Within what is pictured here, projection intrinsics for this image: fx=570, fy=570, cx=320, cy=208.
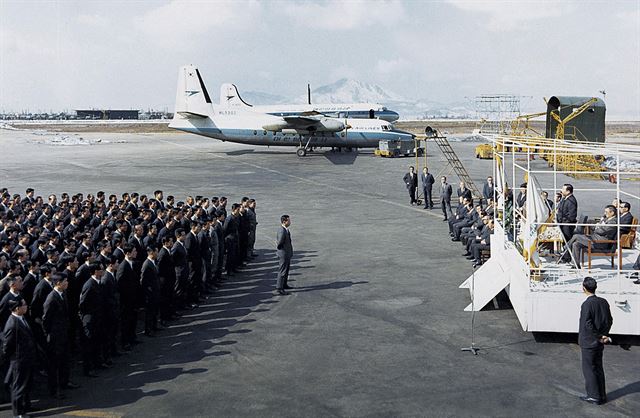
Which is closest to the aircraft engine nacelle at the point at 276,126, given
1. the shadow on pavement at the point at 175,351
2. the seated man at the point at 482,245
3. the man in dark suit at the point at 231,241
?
the man in dark suit at the point at 231,241

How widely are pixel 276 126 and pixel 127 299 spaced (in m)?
34.4

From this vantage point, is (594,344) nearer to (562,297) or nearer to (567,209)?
(562,297)

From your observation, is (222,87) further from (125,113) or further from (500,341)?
(125,113)

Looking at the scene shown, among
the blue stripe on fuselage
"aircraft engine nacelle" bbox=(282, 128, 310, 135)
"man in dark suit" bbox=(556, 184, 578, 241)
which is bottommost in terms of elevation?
"man in dark suit" bbox=(556, 184, 578, 241)

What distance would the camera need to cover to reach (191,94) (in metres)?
48.1

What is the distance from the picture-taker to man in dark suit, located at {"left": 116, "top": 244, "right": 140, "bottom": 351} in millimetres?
10227

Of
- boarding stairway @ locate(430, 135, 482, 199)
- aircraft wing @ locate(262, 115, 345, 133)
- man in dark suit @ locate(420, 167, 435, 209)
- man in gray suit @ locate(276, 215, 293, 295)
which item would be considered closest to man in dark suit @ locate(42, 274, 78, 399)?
man in gray suit @ locate(276, 215, 293, 295)

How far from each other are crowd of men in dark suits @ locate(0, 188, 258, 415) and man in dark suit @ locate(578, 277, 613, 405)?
7.34 m

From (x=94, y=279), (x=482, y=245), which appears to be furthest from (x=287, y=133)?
(x=94, y=279)

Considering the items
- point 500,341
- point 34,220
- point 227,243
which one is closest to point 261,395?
point 500,341

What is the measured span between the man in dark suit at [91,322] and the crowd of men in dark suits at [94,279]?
0.05 ft

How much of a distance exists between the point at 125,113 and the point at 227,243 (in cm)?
18400

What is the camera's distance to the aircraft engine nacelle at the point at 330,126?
4358cm

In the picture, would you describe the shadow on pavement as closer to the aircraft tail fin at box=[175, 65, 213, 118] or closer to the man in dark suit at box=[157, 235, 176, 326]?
the man in dark suit at box=[157, 235, 176, 326]
